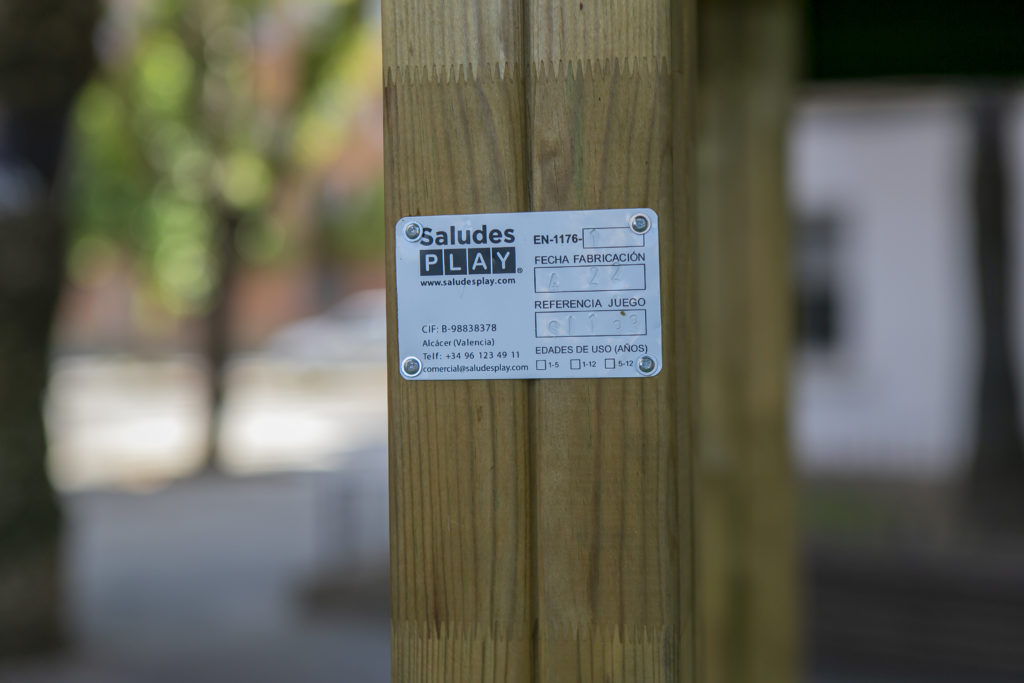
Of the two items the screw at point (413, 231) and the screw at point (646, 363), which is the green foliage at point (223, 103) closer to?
the screw at point (413, 231)

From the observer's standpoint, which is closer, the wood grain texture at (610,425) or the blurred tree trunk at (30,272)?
the wood grain texture at (610,425)

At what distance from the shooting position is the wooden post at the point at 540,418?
4.10 ft

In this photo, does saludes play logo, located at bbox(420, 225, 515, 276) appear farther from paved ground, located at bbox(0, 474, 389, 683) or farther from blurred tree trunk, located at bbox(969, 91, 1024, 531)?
blurred tree trunk, located at bbox(969, 91, 1024, 531)

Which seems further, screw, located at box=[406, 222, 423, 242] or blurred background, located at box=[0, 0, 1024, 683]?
blurred background, located at box=[0, 0, 1024, 683]

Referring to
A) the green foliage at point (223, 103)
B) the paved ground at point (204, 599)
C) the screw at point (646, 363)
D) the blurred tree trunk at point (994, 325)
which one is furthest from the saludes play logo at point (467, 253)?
the green foliage at point (223, 103)

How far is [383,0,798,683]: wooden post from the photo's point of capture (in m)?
1.25

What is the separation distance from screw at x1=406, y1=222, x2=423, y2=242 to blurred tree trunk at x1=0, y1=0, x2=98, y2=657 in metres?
5.83

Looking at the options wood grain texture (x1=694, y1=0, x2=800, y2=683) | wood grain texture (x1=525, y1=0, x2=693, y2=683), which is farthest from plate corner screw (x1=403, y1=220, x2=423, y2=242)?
wood grain texture (x1=694, y1=0, x2=800, y2=683)

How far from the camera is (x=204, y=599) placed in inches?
328

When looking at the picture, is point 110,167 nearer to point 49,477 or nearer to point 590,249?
point 49,477

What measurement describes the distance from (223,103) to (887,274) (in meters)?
7.64

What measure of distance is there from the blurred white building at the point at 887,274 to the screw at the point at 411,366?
1110 centimetres

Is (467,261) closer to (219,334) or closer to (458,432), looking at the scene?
(458,432)

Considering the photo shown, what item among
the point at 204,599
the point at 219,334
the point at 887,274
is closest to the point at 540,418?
the point at 204,599
